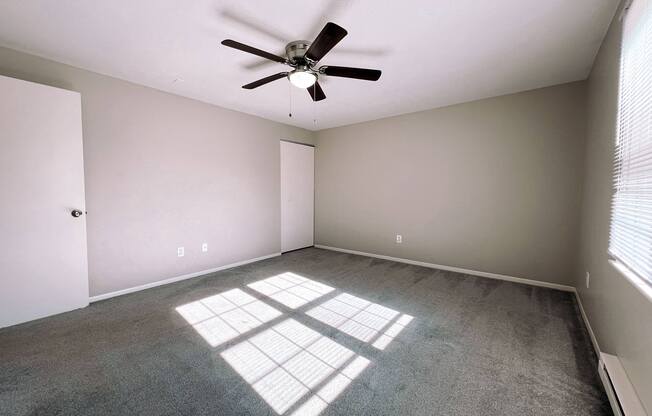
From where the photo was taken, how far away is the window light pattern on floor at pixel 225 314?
2125 mm

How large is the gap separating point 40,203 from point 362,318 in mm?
3138

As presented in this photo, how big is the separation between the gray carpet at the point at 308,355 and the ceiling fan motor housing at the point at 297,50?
2.26 m

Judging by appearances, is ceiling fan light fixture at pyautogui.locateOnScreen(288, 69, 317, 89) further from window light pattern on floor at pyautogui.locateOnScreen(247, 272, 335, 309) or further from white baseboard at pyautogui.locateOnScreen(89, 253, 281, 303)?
white baseboard at pyautogui.locateOnScreen(89, 253, 281, 303)

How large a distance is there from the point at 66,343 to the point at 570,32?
4598mm

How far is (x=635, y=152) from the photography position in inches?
56.0

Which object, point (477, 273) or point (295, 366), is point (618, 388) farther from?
point (477, 273)

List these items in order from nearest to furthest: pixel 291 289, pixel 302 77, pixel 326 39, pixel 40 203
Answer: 1. pixel 326 39
2. pixel 302 77
3. pixel 40 203
4. pixel 291 289

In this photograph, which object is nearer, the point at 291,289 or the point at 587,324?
the point at 587,324

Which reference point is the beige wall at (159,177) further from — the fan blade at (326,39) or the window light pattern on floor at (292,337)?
the fan blade at (326,39)

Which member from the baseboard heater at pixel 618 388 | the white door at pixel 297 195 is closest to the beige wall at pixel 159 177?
the white door at pixel 297 195

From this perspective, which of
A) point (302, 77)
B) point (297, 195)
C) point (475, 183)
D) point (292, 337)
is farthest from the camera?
point (297, 195)

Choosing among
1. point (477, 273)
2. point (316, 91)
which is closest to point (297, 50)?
point (316, 91)

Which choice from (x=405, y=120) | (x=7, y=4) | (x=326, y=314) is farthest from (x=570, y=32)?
(x=7, y=4)

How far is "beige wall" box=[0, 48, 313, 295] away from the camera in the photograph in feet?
8.78
